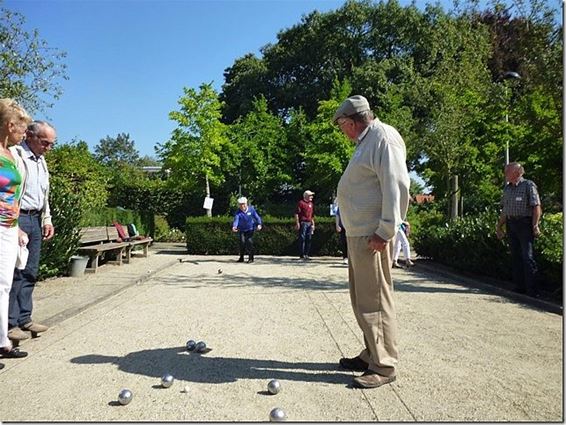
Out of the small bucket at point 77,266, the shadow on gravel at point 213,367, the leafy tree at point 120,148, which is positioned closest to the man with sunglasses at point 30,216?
the shadow on gravel at point 213,367

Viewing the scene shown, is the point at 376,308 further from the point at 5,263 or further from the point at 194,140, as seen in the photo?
the point at 194,140

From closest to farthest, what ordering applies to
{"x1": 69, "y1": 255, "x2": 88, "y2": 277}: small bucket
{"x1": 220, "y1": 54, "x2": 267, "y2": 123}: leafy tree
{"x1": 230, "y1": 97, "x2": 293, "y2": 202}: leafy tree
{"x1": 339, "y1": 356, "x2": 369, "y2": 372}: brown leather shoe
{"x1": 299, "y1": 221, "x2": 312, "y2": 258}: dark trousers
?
{"x1": 339, "y1": 356, "x2": 369, "y2": 372}: brown leather shoe, {"x1": 69, "y1": 255, "x2": 88, "y2": 277}: small bucket, {"x1": 299, "y1": 221, "x2": 312, "y2": 258}: dark trousers, {"x1": 230, "y1": 97, "x2": 293, "y2": 202}: leafy tree, {"x1": 220, "y1": 54, "x2": 267, "y2": 123}: leafy tree

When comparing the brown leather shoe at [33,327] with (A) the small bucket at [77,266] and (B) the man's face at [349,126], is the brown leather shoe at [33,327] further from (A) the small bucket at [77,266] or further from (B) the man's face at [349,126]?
(A) the small bucket at [77,266]

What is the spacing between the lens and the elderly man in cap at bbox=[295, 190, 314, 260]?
51.1ft

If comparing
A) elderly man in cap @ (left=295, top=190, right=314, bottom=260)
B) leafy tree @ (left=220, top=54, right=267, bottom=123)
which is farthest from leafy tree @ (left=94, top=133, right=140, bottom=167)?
elderly man in cap @ (left=295, top=190, right=314, bottom=260)

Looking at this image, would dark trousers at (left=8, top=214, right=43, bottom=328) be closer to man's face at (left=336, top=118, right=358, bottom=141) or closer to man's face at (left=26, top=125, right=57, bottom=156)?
man's face at (left=26, top=125, right=57, bottom=156)

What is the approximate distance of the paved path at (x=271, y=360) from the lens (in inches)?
121

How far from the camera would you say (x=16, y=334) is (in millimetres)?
4445

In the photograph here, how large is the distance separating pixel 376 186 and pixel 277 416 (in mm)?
1679

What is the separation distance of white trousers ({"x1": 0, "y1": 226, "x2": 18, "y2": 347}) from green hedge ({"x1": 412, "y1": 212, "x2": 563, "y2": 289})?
6.90 metres

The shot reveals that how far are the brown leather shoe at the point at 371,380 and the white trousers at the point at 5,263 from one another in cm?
274

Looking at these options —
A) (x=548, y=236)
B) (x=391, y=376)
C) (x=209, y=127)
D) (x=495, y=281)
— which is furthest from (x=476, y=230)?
(x=209, y=127)

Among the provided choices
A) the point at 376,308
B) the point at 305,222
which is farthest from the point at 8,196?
the point at 305,222

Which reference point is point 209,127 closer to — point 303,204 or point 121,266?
point 303,204
